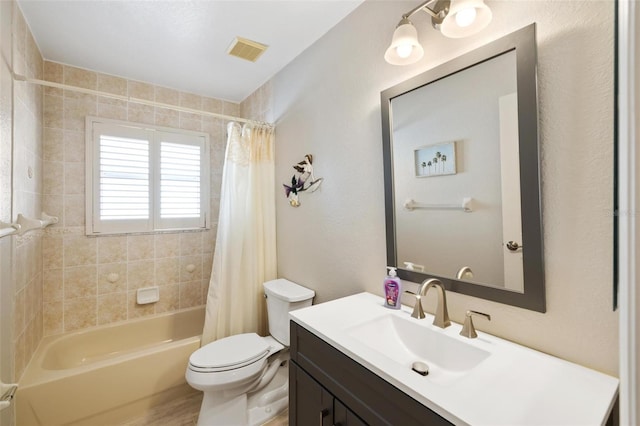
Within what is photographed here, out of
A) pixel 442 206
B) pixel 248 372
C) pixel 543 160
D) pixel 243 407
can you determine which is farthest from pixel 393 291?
pixel 243 407

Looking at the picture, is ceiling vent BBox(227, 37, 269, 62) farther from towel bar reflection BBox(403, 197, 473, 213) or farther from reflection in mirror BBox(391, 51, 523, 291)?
towel bar reflection BBox(403, 197, 473, 213)

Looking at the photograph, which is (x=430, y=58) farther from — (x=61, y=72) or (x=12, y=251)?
(x=61, y=72)

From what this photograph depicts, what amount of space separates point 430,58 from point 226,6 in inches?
45.7

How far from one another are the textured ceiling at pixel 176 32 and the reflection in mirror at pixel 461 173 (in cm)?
86

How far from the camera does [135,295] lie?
2.45 meters

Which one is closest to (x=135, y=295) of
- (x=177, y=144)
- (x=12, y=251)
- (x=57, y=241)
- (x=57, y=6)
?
(x=57, y=241)

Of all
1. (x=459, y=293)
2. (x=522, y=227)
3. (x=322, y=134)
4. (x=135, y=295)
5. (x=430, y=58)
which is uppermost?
(x=430, y=58)

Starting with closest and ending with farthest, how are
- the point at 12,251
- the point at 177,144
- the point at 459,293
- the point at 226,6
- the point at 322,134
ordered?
the point at 459,293, the point at 12,251, the point at 226,6, the point at 322,134, the point at 177,144

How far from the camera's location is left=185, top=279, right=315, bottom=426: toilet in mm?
1571

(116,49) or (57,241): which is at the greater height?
(116,49)

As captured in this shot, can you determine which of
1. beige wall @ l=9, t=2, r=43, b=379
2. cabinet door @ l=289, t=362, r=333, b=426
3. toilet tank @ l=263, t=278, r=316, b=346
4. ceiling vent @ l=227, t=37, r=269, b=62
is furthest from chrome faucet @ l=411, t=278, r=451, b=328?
beige wall @ l=9, t=2, r=43, b=379

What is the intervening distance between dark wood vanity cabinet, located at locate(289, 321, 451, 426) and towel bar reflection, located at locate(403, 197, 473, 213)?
71 centimetres

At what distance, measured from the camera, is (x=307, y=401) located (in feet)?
3.72

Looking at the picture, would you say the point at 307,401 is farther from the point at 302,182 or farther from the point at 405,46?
the point at 405,46
